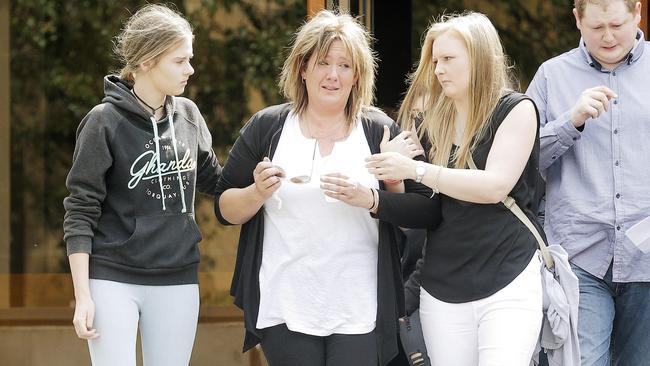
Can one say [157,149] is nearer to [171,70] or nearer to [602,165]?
[171,70]

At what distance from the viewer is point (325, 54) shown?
3.67 m

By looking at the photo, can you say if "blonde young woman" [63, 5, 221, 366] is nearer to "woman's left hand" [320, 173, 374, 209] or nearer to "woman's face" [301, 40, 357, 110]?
"woman's face" [301, 40, 357, 110]

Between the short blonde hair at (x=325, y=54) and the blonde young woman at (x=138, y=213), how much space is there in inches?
14.3

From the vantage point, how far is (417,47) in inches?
277

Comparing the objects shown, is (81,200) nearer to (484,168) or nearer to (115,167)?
(115,167)

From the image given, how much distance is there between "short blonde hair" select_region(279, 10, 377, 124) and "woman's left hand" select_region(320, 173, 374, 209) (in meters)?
0.32

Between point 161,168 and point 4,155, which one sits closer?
point 161,168

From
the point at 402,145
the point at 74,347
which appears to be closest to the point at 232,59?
the point at 74,347

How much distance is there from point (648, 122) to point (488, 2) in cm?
385

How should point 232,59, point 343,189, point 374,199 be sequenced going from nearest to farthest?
point 343,189 < point 374,199 < point 232,59

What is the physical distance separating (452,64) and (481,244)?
60 cm

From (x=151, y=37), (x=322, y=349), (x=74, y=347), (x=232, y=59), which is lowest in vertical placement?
(x=74, y=347)

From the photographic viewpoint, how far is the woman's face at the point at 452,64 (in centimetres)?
363

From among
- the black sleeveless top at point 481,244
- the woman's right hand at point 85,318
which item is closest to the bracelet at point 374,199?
the black sleeveless top at point 481,244
